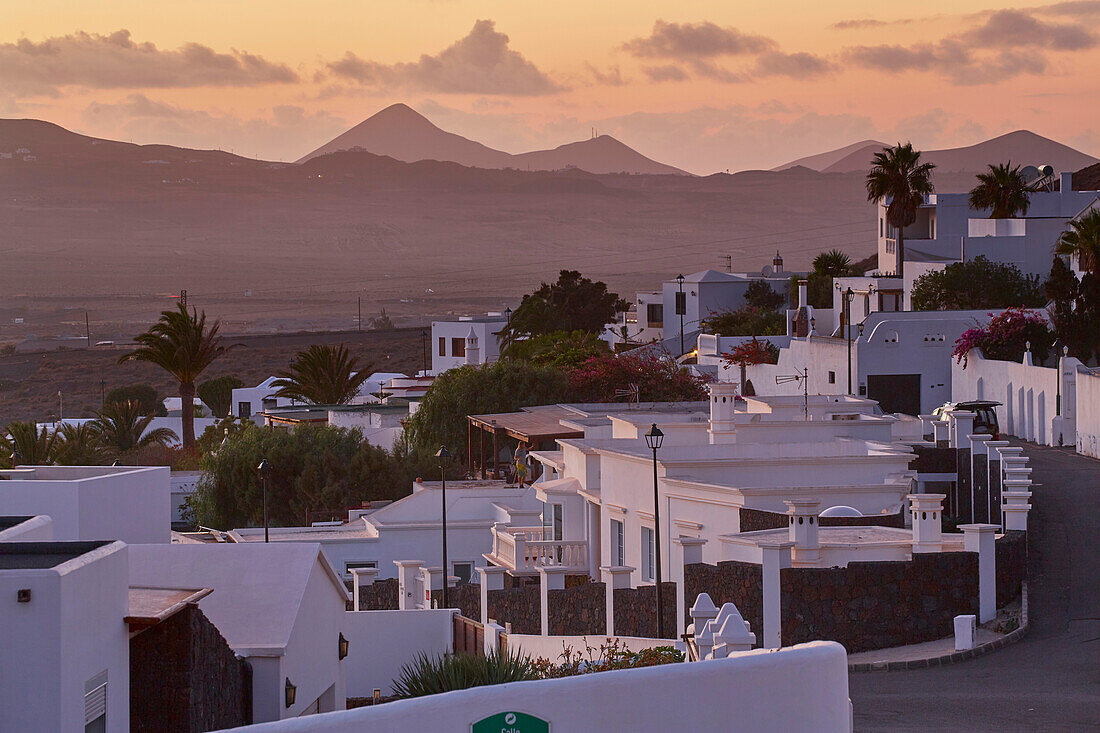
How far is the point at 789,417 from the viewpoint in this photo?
35875 mm

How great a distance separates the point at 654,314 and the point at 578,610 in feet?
232

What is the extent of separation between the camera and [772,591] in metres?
20.8

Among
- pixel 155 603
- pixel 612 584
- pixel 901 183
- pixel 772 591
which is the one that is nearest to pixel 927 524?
pixel 772 591

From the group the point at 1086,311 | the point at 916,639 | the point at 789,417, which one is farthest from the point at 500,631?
the point at 1086,311

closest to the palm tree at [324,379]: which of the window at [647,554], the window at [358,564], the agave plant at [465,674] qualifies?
the window at [358,564]

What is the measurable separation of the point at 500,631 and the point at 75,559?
1097cm

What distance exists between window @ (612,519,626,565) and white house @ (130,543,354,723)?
42.4 ft

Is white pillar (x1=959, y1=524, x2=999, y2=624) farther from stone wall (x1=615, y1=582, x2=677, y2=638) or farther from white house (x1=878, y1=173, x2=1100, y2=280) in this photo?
white house (x1=878, y1=173, x2=1100, y2=280)

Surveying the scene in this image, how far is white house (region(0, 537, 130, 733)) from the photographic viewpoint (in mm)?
9977

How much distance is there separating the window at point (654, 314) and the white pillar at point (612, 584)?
2772 inches

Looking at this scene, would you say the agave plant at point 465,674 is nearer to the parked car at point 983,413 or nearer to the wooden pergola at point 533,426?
the wooden pergola at point 533,426

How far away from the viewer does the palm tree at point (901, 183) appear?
7850 centimetres

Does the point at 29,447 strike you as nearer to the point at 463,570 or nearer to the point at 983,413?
the point at 463,570

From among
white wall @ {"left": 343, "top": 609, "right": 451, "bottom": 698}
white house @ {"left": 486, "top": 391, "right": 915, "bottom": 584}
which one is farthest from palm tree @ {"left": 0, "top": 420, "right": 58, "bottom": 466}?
white wall @ {"left": 343, "top": 609, "right": 451, "bottom": 698}
